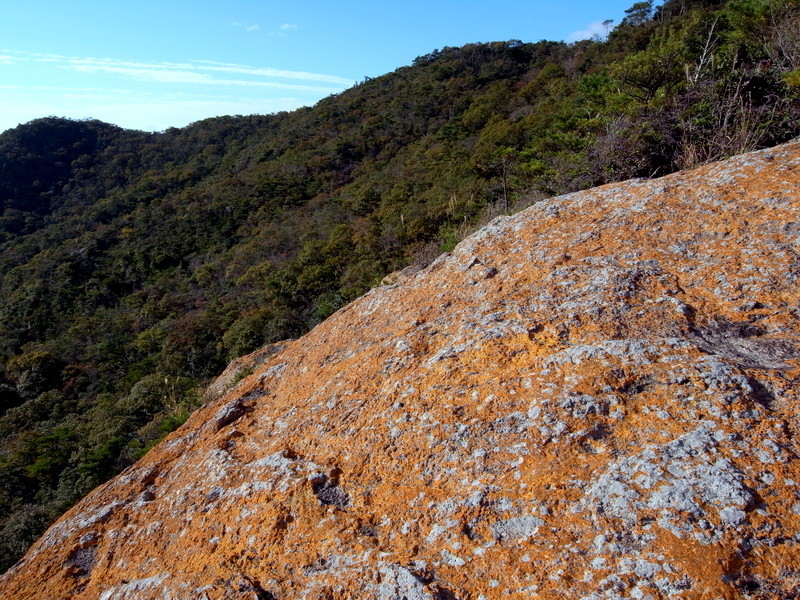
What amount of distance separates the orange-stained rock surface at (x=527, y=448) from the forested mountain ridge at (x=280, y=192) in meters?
3.28

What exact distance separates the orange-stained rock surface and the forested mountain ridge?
3280mm

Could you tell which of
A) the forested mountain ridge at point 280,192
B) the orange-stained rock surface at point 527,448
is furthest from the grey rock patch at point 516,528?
the forested mountain ridge at point 280,192

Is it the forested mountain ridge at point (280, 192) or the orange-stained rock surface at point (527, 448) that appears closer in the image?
the orange-stained rock surface at point (527, 448)

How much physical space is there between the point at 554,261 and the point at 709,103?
196 inches

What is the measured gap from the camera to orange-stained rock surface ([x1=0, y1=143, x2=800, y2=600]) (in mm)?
1956

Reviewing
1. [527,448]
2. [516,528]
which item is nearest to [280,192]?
[527,448]

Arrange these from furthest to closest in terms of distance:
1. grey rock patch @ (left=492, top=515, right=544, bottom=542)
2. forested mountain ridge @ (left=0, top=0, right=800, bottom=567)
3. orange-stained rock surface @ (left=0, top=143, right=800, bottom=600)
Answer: forested mountain ridge @ (left=0, top=0, right=800, bottom=567), grey rock patch @ (left=492, top=515, right=544, bottom=542), orange-stained rock surface @ (left=0, top=143, right=800, bottom=600)

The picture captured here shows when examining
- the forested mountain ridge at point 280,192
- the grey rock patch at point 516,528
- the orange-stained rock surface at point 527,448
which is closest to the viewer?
the orange-stained rock surface at point 527,448

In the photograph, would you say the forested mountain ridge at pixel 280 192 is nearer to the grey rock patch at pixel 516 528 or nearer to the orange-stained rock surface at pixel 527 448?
the orange-stained rock surface at pixel 527 448

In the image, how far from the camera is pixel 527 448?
2.45 meters

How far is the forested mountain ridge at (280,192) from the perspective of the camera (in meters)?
8.24

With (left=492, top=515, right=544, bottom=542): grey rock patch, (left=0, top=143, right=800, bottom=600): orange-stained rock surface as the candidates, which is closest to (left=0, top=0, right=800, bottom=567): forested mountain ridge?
(left=0, top=143, right=800, bottom=600): orange-stained rock surface

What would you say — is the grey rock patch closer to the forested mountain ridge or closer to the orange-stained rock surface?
the orange-stained rock surface

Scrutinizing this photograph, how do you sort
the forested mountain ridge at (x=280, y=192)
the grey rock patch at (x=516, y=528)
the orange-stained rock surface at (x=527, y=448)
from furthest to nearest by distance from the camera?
the forested mountain ridge at (x=280, y=192), the grey rock patch at (x=516, y=528), the orange-stained rock surface at (x=527, y=448)
